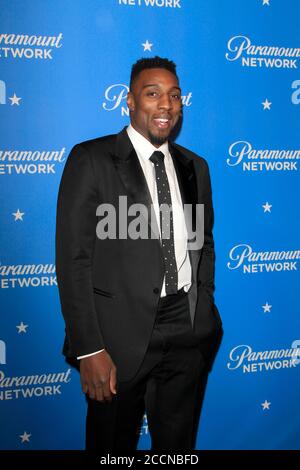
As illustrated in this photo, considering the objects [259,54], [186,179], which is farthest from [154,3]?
[186,179]

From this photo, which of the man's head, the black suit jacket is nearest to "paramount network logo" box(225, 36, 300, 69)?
the man's head

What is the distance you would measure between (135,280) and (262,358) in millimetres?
1508

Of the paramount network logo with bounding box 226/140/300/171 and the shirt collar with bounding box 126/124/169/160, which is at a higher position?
the paramount network logo with bounding box 226/140/300/171

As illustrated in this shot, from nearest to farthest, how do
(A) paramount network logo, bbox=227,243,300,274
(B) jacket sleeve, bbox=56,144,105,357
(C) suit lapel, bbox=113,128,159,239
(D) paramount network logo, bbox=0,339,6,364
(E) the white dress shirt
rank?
(B) jacket sleeve, bbox=56,144,105,357 → (C) suit lapel, bbox=113,128,159,239 → (E) the white dress shirt → (D) paramount network logo, bbox=0,339,6,364 → (A) paramount network logo, bbox=227,243,300,274

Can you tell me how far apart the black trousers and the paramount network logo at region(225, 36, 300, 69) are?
5.09 ft

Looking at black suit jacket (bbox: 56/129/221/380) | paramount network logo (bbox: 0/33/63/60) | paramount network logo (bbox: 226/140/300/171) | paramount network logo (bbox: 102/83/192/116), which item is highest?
paramount network logo (bbox: 0/33/63/60)

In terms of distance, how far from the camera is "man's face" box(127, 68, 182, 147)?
188 centimetres

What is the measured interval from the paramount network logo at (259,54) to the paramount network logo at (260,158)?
499 mm

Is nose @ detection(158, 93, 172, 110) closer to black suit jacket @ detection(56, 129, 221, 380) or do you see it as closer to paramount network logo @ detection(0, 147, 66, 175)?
black suit jacket @ detection(56, 129, 221, 380)

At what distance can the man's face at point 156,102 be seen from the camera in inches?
74.0

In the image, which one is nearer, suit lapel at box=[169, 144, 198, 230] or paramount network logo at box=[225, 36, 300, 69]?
suit lapel at box=[169, 144, 198, 230]

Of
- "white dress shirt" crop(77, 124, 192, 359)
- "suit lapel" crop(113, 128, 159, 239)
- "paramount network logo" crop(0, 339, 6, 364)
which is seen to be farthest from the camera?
"paramount network logo" crop(0, 339, 6, 364)

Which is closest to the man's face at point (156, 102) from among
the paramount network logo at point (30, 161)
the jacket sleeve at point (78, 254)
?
the jacket sleeve at point (78, 254)

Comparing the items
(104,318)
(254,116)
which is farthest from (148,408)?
(254,116)
